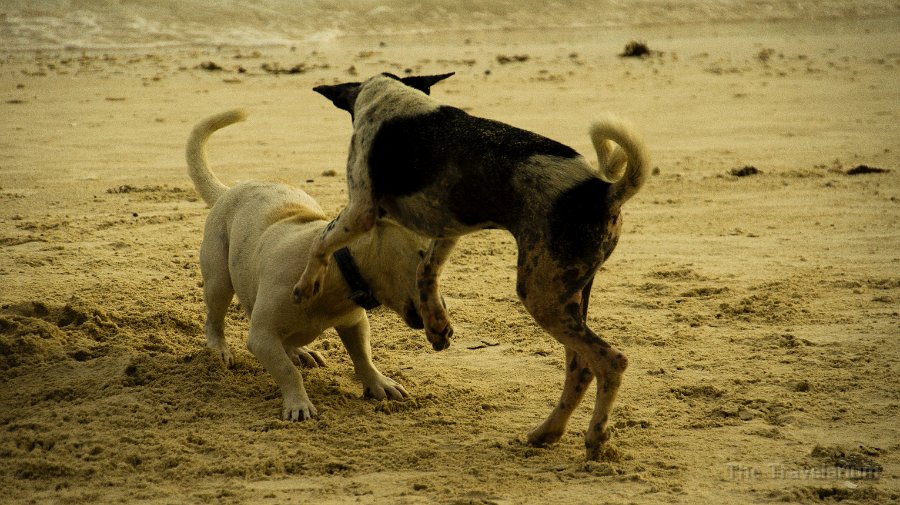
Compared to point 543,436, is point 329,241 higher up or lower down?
higher up

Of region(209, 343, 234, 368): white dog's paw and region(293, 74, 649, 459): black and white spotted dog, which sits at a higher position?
region(293, 74, 649, 459): black and white spotted dog

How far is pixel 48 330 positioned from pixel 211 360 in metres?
0.92

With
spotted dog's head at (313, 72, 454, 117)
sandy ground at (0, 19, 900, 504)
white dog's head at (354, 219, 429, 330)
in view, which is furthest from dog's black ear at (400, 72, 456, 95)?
sandy ground at (0, 19, 900, 504)

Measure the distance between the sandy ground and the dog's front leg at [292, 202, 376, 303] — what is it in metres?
0.67

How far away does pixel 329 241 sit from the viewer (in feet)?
14.3

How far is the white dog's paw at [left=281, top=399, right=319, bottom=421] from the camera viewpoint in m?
4.75

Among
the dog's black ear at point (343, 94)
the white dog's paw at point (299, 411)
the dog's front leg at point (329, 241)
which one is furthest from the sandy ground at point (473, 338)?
the dog's black ear at point (343, 94)

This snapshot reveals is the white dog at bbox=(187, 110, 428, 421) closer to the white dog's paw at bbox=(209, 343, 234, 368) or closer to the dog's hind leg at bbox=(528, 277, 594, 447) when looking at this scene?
the white dog's paw at bbox=(209, 343, 234, 368)

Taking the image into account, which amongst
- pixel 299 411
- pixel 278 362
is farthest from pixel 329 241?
pixel 299 411

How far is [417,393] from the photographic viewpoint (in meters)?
5.20

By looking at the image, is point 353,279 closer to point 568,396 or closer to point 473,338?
point 568,396

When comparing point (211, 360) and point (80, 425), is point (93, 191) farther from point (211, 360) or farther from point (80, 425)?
point (80, 425)

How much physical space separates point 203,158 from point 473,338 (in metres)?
1.96

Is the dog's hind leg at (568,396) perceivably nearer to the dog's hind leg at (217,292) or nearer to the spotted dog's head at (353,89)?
the spotted dog's head at (353,89)
